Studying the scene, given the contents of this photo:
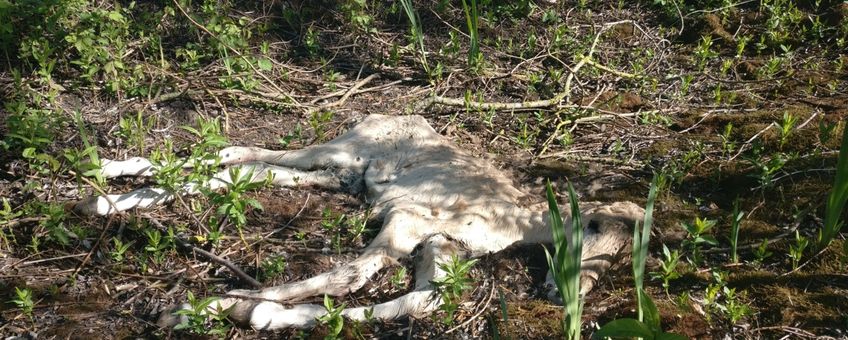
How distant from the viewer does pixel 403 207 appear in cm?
374

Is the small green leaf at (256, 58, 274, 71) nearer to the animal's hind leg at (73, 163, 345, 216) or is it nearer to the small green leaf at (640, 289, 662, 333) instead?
the animal's hind leg at (73, 163, 345, 216)

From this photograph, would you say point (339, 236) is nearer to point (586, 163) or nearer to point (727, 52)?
point (586, 163)

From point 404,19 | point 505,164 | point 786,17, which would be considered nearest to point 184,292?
point 505,164

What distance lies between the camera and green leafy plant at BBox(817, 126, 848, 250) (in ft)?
9.39

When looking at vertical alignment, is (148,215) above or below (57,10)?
below

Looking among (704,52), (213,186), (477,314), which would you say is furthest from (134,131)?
(704,52)

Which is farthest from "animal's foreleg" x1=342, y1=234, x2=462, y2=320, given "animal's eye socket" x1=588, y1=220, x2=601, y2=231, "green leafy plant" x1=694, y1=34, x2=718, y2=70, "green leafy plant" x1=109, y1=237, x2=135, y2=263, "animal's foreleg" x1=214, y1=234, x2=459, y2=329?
"green leafy plant" x1=694, y1=34, x2=718, y2=70

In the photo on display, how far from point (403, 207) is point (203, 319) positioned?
119cm

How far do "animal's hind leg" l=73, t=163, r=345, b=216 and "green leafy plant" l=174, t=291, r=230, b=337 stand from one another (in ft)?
2.40

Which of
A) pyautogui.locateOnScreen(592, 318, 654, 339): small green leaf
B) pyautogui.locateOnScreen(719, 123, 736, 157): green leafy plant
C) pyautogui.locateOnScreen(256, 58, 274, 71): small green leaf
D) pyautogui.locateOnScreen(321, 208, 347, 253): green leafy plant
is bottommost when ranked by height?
pyautogui.locateOnScreen(321, 208, 347, 253): green leafy plant

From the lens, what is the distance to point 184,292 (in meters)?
3.38

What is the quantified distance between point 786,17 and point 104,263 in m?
5.25

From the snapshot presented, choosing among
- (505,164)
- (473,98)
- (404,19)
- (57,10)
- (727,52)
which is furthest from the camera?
(404,19)

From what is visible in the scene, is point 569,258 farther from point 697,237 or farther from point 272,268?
point 272,268
